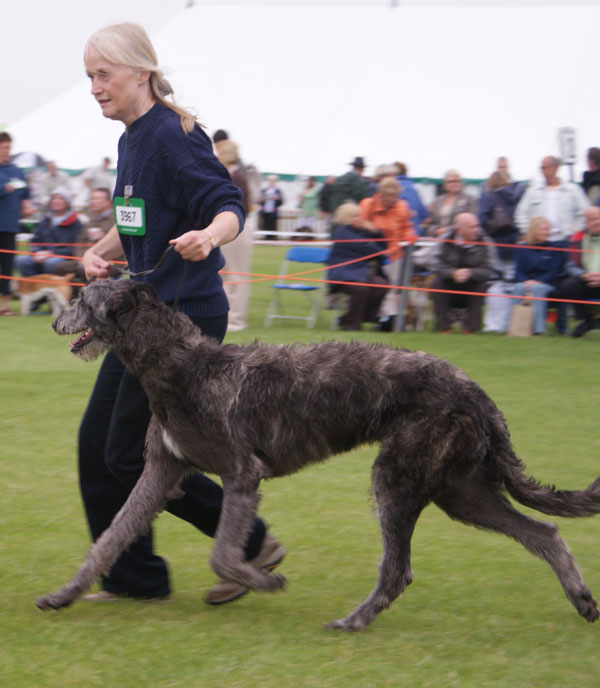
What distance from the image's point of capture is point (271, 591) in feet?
12.5

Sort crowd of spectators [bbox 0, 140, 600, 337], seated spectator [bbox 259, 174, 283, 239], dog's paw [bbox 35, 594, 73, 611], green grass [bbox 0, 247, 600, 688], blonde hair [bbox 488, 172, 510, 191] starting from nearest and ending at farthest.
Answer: green grass [bbox 0, 247, 600, 688], dog's paw [bbox 35, 594, 73, 611], crowd of spectators [bbox 0, 140, 600, 337], blonde hair [bbox 488, 172, 510, 191], seated spectator [bbox 259, 174, 283, 239]

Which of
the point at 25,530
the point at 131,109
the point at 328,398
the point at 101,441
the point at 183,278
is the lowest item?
the point at 25,530

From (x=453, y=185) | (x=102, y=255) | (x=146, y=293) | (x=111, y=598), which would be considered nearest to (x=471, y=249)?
(x=453, y=185)

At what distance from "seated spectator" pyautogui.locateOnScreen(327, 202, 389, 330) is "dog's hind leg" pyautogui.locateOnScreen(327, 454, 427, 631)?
8.04m

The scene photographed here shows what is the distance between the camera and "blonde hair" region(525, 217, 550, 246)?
1163cm

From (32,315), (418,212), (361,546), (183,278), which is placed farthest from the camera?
(418,212)

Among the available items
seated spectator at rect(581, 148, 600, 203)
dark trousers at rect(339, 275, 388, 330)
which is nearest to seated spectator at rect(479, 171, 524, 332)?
seated spectator at rect(581, 148, 600, 203)

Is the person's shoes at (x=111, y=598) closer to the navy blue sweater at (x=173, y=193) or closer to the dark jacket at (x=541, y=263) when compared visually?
the navy blue sweater at (x=173, y=193)

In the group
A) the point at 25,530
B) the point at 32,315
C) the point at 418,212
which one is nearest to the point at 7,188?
the point at 32,315

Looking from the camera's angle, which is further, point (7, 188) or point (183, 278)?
point (7, 188)

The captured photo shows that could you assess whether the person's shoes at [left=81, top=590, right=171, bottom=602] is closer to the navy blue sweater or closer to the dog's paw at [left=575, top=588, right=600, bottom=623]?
the navy blue sweater

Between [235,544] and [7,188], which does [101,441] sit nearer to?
[235,544]

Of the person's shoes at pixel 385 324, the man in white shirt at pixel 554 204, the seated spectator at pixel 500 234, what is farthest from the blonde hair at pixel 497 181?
the person's shoes at pixel 385 324

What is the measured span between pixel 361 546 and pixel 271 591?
1.24 metres
